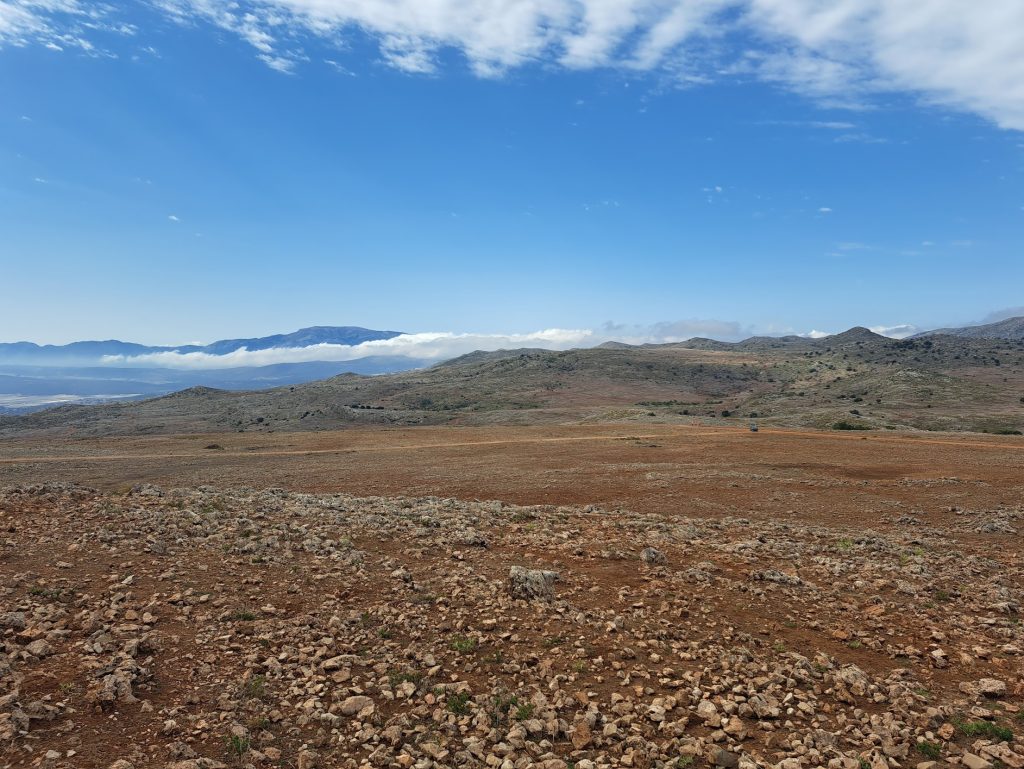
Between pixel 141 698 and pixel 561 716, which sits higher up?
pixel 141 698

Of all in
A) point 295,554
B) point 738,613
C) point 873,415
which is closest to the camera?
point 738,613

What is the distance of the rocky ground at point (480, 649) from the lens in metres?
6.53

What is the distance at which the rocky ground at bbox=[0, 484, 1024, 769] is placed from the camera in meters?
6.53

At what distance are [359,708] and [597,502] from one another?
16.2 metres

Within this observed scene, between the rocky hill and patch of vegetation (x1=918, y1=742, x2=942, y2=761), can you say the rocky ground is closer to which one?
patch of vegetation (x1=918, y1=742, x2=942, y2=761)

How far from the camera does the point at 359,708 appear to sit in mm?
7117

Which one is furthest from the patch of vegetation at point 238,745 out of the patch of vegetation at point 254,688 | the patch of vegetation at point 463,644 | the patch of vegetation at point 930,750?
the patch of vegetation at point 930,750

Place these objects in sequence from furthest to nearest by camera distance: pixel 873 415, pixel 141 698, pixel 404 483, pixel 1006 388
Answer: pixel 1006 388
pixel 873 415
pixel 404 483
pixel 141 698

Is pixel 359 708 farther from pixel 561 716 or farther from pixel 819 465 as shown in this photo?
pixel 819 465

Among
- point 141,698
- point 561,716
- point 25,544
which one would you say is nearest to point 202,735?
point 141,698

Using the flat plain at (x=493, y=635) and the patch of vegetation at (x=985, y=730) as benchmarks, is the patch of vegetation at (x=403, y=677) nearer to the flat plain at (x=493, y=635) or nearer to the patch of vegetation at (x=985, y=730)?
the flat plain at (x=493, y=635)

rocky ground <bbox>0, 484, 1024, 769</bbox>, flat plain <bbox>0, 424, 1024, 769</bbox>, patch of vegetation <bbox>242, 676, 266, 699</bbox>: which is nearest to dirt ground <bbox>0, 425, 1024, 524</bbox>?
flat plain <bbox>0, 424, 1024, 769</bbox>

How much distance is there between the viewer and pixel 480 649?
8625 mm

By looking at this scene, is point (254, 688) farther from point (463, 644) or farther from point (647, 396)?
point (647, 396)
